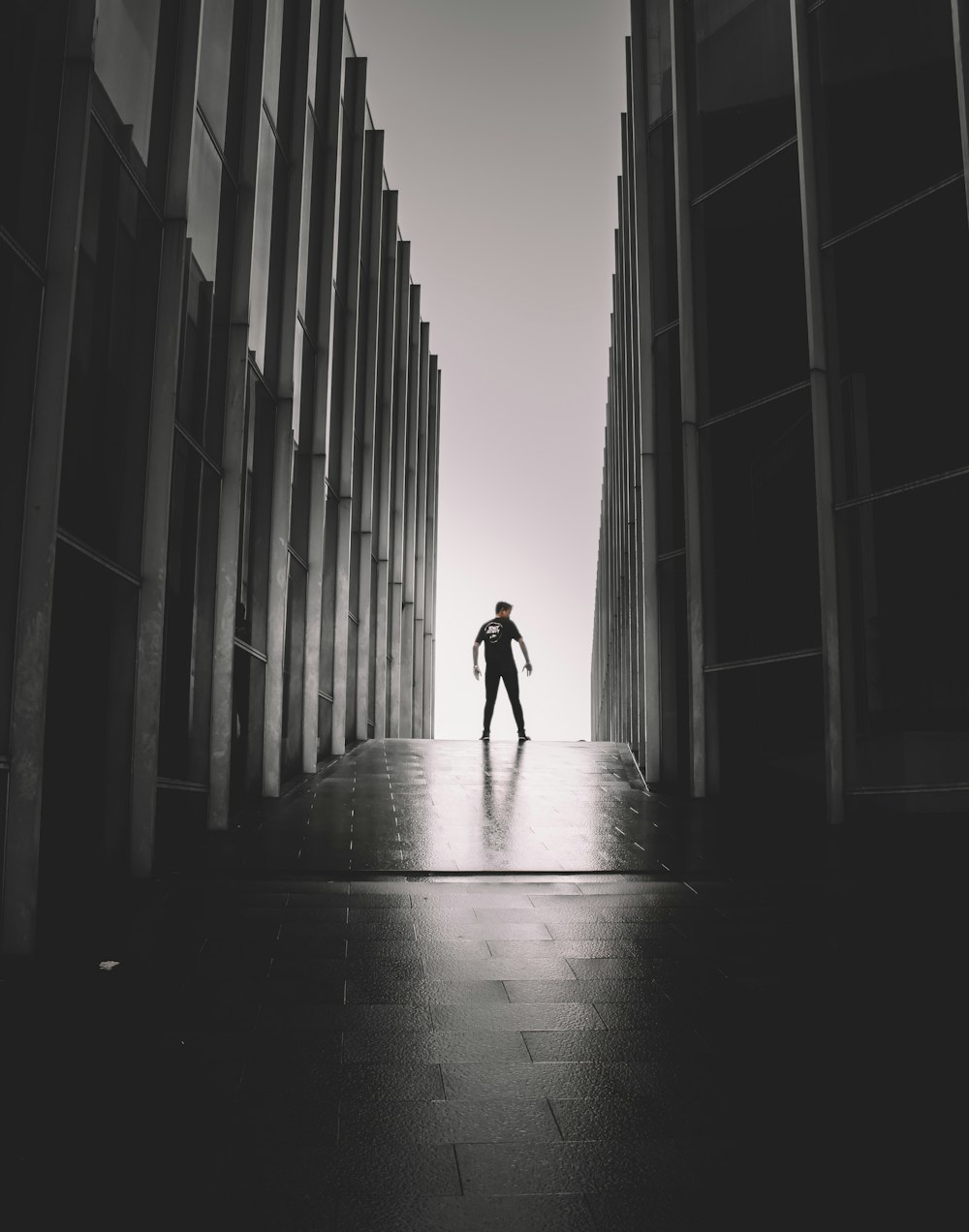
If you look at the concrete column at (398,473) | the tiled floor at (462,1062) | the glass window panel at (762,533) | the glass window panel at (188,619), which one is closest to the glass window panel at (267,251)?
the glass window panel at (188,619)

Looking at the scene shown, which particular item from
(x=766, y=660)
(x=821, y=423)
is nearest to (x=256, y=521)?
(x=766, y=660)

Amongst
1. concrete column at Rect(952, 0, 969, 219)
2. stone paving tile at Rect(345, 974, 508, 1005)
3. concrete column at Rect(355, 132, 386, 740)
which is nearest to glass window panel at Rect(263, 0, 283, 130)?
concrete column at Rect(952, 0, 969, 219)

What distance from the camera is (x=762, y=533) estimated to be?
425 inches

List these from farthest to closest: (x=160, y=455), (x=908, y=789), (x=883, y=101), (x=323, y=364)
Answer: (x=323, y=364) < (x=883, y=101) < (x=908, y=789) < (x=160, y=455)

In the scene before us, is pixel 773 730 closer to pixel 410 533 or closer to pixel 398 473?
pixel 398 473

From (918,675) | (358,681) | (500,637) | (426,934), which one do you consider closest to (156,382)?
(426,934)

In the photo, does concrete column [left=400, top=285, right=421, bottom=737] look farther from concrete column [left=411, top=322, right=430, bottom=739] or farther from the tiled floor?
the tiled floor

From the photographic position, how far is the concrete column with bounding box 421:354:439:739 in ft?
105

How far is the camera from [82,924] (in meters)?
5.50

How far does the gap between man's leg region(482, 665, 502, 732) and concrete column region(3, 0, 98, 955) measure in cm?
1054

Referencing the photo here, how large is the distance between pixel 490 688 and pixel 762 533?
595 centimetres

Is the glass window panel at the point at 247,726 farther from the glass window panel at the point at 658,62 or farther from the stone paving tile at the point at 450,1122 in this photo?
the glass window panel at the point at 658,62

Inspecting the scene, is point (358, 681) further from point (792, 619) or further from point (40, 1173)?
point (40, 1173)

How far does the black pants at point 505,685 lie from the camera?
50.8ft
